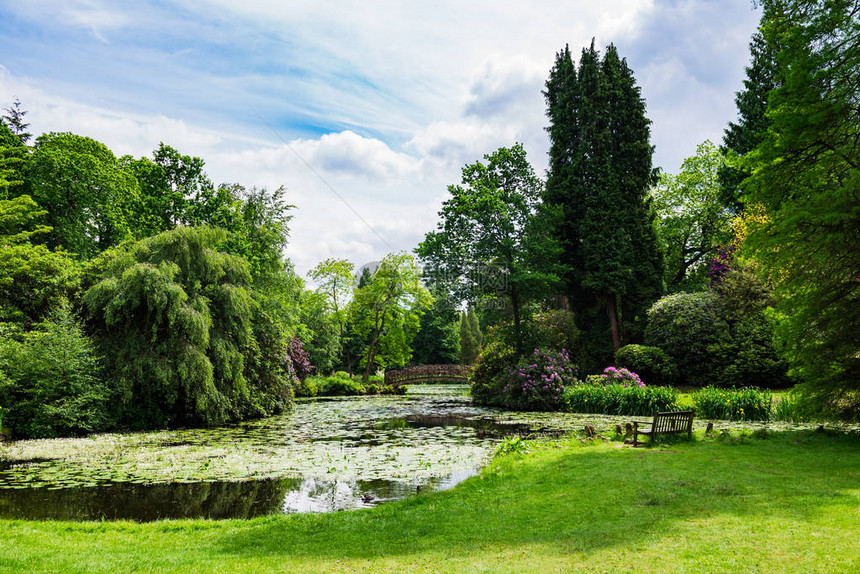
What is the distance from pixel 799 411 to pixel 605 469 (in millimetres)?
5550

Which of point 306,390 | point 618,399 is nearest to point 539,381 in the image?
point 618,399

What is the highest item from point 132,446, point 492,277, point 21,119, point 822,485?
point 21,119

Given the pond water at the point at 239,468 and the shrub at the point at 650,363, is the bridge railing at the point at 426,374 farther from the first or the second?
the pond water at the point at 239,468

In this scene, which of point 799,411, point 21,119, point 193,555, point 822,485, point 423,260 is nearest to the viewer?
point 193,555

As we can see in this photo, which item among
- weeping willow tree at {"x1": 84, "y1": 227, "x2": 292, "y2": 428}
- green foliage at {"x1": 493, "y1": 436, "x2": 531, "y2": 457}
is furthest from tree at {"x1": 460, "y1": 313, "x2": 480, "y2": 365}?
green foliage at {"x1": 493, "y1": 436, "x2": 531, "y2": 457}

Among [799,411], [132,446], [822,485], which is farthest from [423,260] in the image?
[822,485]

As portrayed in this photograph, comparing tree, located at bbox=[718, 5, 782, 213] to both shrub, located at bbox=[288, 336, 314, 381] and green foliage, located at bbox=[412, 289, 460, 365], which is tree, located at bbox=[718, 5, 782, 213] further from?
green foliage, located at bbox=[412, 289, 460, 365]

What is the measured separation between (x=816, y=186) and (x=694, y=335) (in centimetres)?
1399

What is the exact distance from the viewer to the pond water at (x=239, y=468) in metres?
7.59

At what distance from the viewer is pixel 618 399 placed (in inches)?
718

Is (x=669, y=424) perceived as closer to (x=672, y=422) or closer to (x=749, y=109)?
(x=672, y=422)

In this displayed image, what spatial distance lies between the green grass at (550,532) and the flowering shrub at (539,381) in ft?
42.9

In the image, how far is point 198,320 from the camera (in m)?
15.8

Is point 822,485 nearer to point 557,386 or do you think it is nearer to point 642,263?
point 557,386
